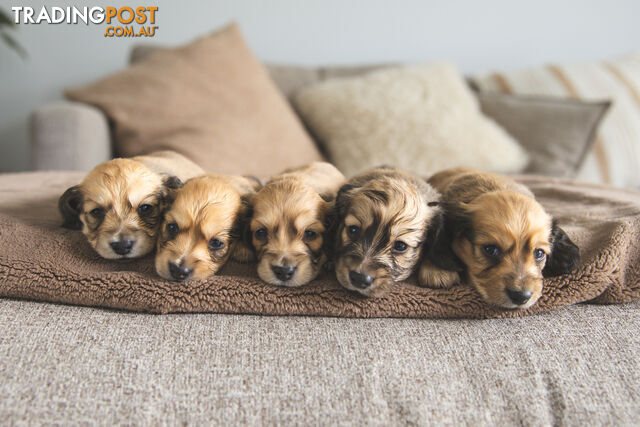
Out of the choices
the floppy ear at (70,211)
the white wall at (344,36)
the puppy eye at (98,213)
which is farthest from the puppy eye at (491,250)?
the white wall at (344,36)

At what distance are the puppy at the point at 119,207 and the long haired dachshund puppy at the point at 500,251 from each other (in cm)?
121

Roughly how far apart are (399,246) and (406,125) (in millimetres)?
2343

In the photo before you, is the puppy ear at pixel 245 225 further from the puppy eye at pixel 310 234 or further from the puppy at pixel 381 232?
the puppy at pixel 381 232

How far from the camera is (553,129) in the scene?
A: 161 inches

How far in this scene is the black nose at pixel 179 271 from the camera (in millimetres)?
1747

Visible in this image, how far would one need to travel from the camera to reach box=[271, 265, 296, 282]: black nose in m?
1.76

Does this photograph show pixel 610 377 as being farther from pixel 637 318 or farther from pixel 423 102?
pixel 423 102

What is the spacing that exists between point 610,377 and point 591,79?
3737mm

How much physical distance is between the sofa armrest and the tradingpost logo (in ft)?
6.79

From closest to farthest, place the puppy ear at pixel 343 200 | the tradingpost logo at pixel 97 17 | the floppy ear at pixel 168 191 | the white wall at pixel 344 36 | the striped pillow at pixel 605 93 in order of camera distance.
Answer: the puppy ear at pixel 343 200 → the floppy ear at pixel 168 191 → the striped pillow at pixel 605 93 → the tradingpost logo at pixel 97 17 → the white wall at pixel 344 36

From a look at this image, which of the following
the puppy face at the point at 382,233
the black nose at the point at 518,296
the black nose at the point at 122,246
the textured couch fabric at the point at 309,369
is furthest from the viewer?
the black nose at the point at 122,246

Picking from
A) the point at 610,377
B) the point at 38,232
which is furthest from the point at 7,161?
the point at 610,377

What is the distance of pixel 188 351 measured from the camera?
150 cm

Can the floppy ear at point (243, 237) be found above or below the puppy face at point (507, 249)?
below
